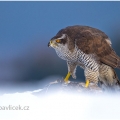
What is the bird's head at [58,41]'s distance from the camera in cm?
293

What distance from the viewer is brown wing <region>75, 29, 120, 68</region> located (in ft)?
9.75

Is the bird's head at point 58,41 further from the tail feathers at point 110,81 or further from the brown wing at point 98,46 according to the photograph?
the tail feathers at point 110,81

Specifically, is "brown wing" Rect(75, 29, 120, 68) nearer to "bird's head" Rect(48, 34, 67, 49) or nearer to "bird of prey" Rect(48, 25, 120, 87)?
"bird of prey" Rect(48, 25, 120, 87)

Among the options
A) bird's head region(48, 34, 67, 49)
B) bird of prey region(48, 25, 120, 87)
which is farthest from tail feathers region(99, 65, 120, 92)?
bird's head region(48, 34, 67, 49)

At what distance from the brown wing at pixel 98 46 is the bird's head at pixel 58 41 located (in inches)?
4.0

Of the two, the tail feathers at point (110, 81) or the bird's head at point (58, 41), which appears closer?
the bird's head at point (58, 41)

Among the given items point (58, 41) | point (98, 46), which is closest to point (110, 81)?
point (98, 46)

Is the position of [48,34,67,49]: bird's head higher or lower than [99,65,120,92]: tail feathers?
higher

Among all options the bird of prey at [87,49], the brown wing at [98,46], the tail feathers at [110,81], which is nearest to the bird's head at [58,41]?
the bird of prey at [87,49]

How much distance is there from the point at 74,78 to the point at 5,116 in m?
0.68

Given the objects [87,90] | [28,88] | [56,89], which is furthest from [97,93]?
[28,88]

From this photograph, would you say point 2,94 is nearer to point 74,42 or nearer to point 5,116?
point 5,116

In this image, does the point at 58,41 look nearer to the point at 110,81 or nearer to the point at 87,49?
the point at 87,49

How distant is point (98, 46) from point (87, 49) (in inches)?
5.2
